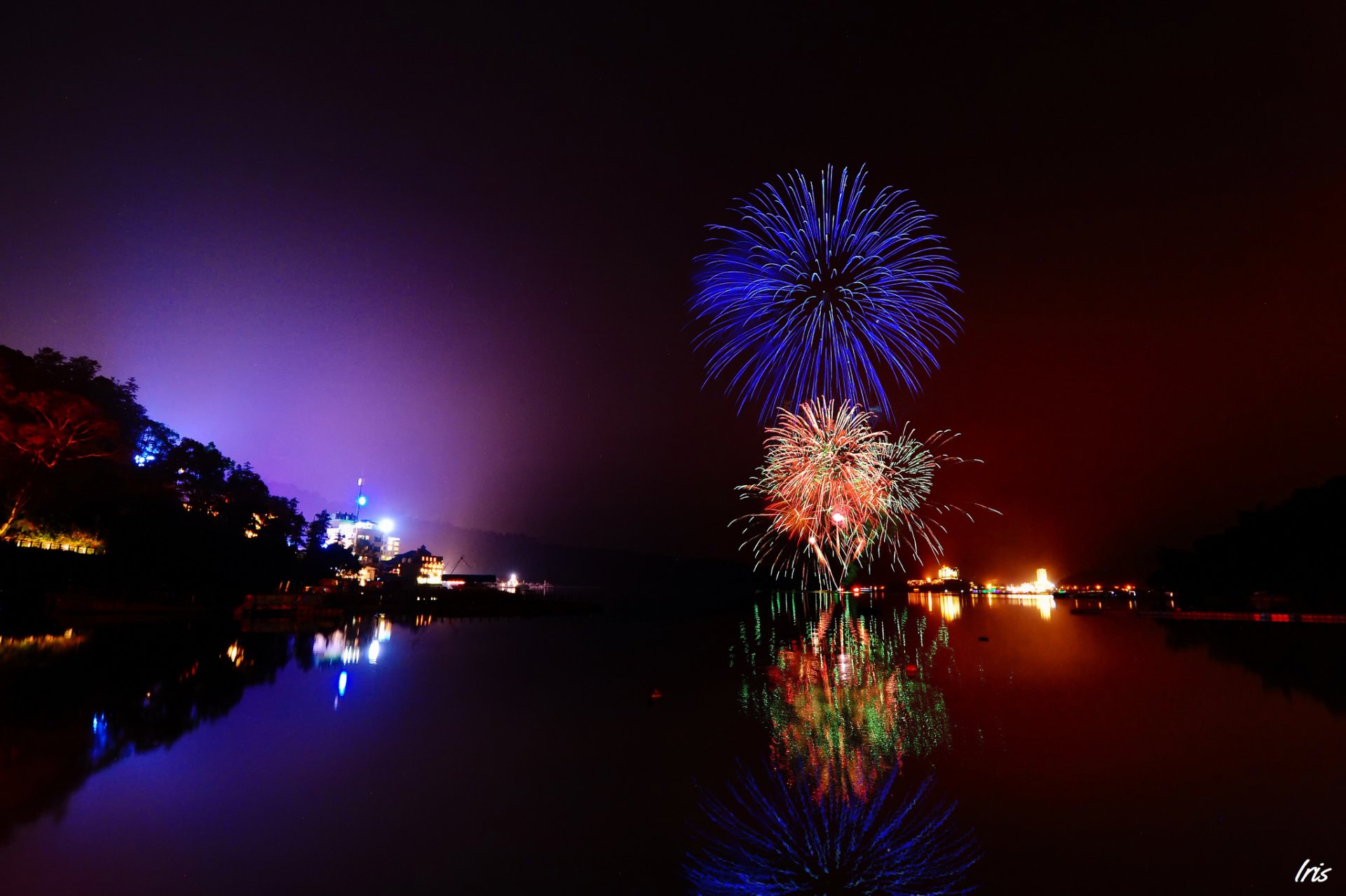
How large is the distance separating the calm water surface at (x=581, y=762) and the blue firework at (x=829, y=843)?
44cm

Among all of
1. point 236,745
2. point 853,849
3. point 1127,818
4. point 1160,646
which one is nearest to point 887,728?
point 1127,818

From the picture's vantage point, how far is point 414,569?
102438 mm

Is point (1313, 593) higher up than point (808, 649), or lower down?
higher up

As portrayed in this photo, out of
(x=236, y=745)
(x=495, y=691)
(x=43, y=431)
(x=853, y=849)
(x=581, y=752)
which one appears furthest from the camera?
(x=43, y=431)

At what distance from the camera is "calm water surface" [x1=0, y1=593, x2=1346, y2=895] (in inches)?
360

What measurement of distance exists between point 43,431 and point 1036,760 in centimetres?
4656

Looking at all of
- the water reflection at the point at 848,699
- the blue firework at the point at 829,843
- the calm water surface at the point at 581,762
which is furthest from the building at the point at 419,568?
the blue firework at the point at 829,843

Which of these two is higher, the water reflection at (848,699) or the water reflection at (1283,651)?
the water reflection at (1283,651)

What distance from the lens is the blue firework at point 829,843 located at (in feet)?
28.8

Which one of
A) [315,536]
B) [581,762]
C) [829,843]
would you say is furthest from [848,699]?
[315,536]

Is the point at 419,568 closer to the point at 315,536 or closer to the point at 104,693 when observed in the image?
the point at 315,536

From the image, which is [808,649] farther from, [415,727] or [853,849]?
[853,849]

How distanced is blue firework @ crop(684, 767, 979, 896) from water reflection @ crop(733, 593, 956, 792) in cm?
112

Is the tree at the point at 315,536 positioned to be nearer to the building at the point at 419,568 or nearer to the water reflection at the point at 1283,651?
the building at the point at 419,568
